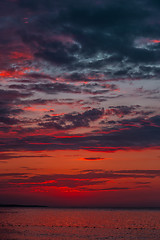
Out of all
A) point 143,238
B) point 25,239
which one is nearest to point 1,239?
point 25,239

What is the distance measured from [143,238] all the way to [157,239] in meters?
3.87

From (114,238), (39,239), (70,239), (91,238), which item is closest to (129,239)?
(114,238)

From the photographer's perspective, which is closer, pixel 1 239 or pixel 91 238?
pixel 1 239

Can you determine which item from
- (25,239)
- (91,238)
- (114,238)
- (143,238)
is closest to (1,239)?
(25,239)

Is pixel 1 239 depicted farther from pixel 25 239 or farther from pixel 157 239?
pixel 157 239

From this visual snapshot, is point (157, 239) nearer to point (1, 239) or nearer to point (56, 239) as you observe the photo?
point (56, 239)

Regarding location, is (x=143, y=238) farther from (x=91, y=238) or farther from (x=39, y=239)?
(x=39, y=239)

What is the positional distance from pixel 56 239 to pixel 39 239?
4107 mm

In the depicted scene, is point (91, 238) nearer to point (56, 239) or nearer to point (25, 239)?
point (56, 239)

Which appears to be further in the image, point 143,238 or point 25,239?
point 143,238

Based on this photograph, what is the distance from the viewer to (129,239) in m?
75.6

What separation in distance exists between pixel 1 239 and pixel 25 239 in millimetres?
5326

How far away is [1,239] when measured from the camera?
69.9 m

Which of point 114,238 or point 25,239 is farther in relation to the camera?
point 114,238
